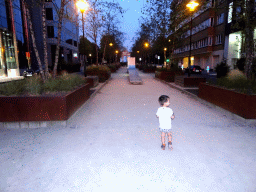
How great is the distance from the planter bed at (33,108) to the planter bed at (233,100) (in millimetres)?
5639

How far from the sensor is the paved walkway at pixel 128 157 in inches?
124

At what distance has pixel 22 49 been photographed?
36750mm

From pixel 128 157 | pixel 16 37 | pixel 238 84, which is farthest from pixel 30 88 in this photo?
pixel 16 37

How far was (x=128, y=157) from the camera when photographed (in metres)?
3.99

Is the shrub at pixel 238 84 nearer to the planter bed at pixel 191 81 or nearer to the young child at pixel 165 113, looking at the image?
the young child at pixel 165 113

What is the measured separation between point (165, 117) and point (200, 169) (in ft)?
4.01

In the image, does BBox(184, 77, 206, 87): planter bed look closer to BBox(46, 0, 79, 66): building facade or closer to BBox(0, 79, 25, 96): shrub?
BBox(0, 79, 25, 96): shrub

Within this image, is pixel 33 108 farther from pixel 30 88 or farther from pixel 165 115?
pixel 165 115

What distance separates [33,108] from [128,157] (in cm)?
357

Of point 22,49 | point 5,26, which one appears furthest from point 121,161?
point 22,49

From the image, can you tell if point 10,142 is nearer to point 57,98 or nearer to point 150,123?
point 57,98

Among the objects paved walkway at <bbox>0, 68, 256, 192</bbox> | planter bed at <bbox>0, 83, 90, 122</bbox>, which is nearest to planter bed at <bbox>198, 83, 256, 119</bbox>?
paved walkway at <bbox>0, 68, 256, 192</bbox>

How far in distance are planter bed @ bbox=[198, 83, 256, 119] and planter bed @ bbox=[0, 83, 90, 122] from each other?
5639mm

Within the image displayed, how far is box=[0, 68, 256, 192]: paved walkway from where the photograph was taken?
10.3ft
